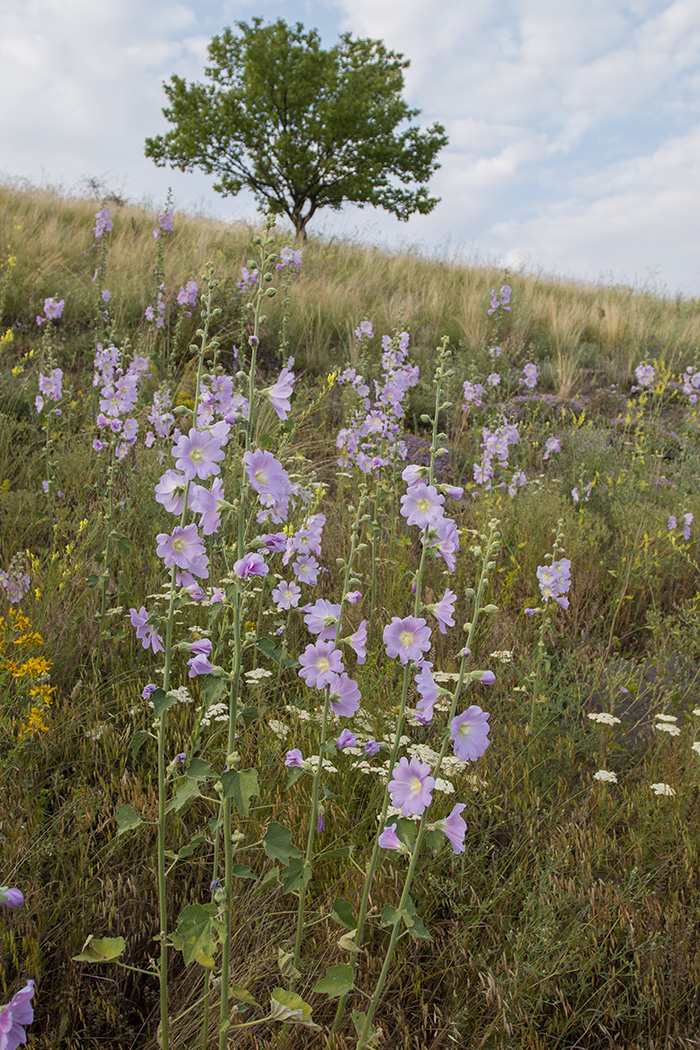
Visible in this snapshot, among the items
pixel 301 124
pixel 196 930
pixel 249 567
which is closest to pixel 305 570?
pixel 249 567

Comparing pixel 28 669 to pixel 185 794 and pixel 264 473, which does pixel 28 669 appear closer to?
pixel 185 794

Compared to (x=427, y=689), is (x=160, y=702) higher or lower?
lower

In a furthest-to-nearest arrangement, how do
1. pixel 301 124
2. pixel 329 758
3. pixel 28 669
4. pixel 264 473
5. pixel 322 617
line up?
pixel 301 124 < pixel 329 758 < pixel 28 669 < pixel 322 617 < pixel 264 473

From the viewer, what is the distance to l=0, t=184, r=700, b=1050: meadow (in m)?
1.44

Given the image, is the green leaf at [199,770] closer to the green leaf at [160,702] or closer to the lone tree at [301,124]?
the green leaf at [160,702]

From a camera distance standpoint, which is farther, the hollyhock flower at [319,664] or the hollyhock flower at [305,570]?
the hollyhock flower at [305,570]

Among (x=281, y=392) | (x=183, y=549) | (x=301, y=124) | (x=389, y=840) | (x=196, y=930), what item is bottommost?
(x=196, y=930)

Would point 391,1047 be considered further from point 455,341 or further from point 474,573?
point 455,341

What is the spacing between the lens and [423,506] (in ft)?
4.83

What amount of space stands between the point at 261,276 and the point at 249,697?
5.46 feet

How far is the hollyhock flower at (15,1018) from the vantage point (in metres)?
1.00

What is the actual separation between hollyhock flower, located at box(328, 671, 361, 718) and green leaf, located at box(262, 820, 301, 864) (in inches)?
12.2

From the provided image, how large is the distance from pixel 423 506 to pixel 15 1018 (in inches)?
44.5

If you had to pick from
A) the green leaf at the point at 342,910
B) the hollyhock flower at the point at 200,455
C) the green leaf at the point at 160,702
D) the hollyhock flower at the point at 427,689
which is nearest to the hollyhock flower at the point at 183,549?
the hollyhock flower at the point at 200,455
